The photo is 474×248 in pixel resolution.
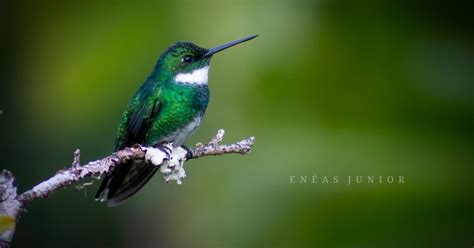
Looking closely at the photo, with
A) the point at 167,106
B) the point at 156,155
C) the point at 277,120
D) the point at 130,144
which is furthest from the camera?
the point at 277,120

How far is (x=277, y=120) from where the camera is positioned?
10.6ft

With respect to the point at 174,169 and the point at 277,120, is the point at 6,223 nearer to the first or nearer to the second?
the point at 174,169

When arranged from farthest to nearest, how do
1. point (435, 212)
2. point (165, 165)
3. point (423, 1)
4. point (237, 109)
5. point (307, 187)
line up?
point (423, 1), point (237, 109), point (307, 187), point (435, 212), point (165, 165)

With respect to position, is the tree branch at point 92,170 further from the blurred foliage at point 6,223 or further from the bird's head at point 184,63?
the bird's head at point 184,63

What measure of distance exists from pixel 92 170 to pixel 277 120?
1730 mm

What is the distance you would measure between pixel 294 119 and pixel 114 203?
1318 mm

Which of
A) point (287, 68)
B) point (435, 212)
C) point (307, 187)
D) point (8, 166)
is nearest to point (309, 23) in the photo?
point (287, 68)

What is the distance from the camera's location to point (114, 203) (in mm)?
2098

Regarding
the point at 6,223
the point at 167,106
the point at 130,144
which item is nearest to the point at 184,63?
the point at 167,106

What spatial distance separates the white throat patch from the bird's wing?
0.34 feet

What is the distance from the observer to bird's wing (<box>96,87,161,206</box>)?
2051 millimetres

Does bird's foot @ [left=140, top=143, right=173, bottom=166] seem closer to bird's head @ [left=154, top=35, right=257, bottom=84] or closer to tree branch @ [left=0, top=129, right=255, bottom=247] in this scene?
tree branch @ [left=0, top=129, right=255, bottom=247]

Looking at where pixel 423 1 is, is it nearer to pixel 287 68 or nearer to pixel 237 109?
pixel 287 68

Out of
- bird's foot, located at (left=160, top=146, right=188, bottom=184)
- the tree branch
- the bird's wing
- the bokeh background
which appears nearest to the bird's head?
the bird's wing
